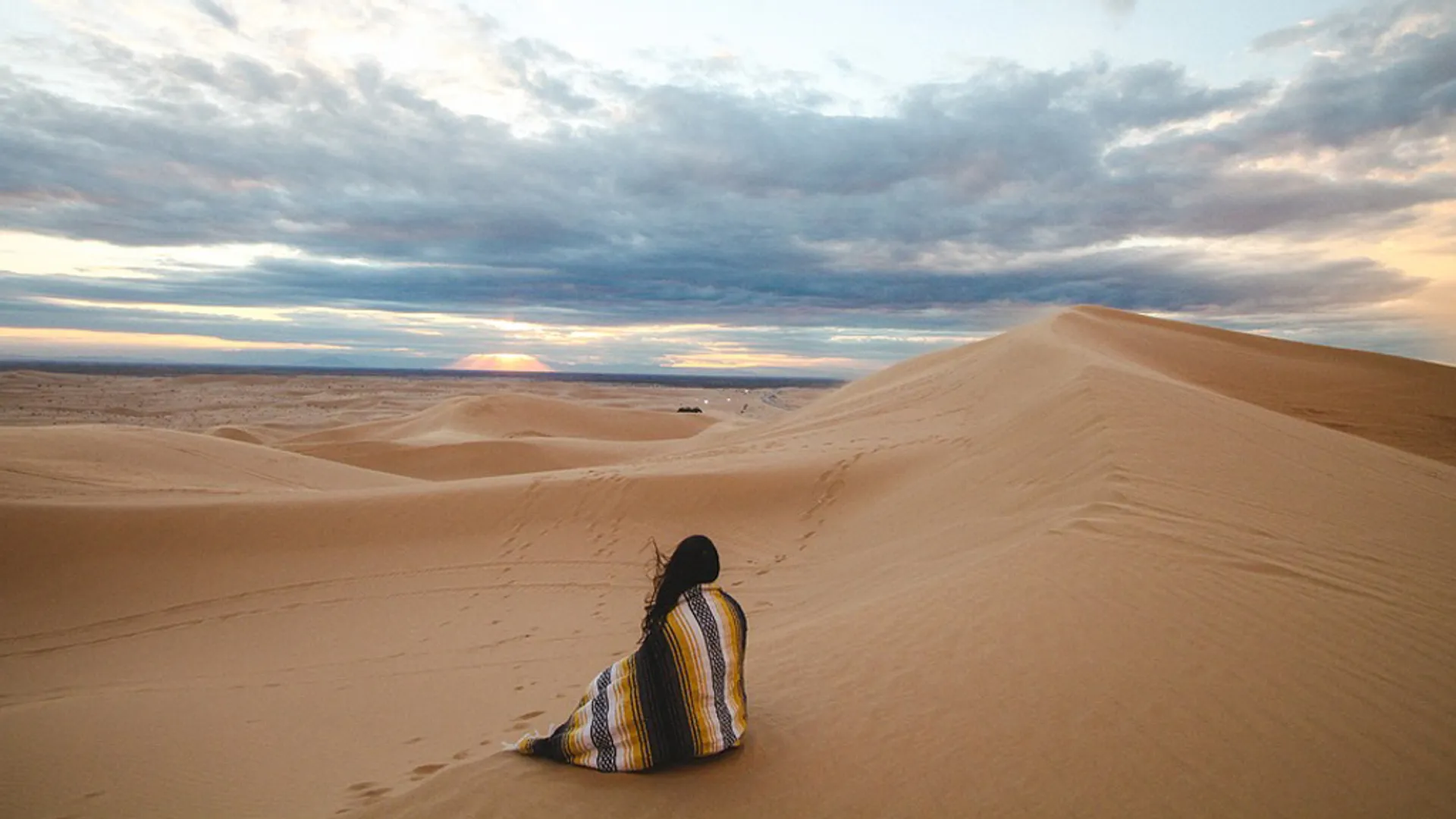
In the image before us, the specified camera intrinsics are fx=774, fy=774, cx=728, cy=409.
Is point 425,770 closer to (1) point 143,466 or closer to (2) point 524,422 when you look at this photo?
(1) point 143,466

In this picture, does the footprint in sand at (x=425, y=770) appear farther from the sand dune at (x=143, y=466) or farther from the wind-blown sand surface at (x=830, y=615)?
the sand dune at (x=143, y=466)

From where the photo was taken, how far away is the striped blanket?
3.41 meters

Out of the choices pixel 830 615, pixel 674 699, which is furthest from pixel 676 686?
pixel 830 615

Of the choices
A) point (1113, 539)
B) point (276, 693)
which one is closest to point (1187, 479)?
point (1113, 539)

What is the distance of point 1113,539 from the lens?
5.56 metres

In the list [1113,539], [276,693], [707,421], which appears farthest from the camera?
[707,421]

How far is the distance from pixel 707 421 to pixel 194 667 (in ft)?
90.4

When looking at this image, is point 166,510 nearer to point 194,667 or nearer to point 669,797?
point 194,667

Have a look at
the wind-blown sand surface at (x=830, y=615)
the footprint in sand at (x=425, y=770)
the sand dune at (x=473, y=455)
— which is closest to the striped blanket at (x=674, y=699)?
the wind-blown sand surface at (x=830, y=615)

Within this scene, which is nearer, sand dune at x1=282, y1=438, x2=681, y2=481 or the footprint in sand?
the footprint in sand

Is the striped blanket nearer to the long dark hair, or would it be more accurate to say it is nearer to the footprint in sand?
the long dark hair

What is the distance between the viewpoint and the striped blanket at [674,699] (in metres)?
3.41

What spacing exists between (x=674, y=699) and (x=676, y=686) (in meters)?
0.06

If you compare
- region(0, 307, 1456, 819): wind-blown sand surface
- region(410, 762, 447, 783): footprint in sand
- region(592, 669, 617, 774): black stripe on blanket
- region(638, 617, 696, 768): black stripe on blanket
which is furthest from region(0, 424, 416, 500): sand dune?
region(638, 617, 696, 768): black stripe on blanket
